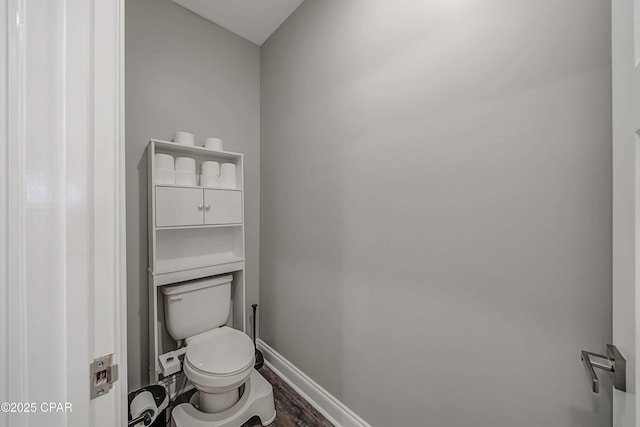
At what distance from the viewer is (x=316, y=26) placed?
4.76 ft

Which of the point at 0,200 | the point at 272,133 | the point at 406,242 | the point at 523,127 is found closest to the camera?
the point at 0,200

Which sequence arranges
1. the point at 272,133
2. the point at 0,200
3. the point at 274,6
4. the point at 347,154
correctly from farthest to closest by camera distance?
the point at 272,133, the point at 274,6, the point at 347,154, the point at 0,200

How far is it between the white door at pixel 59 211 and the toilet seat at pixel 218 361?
2.44ft

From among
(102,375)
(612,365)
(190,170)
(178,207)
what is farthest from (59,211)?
(612,365)

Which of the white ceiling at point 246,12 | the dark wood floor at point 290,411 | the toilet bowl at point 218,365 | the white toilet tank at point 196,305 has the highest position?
the white ceiling at point 246,12

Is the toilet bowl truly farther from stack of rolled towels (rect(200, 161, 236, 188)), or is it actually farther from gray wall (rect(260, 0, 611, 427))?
stack of rolled towels (rect(200, 161, 236, 188))

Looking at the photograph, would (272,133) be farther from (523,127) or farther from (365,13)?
(523,127)

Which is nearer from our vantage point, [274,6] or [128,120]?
[128,120]

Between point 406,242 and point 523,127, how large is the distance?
0.58 m

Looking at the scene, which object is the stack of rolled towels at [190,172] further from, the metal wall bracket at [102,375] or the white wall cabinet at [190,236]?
the metal wall bracket at [102,375]

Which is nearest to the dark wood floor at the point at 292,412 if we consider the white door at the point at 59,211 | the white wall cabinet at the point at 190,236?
the white wall cabinet at the point at 190,236

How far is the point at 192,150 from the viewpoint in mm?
1555

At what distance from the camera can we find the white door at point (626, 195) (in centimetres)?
47

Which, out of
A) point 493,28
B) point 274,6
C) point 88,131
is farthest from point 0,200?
point 274,6
